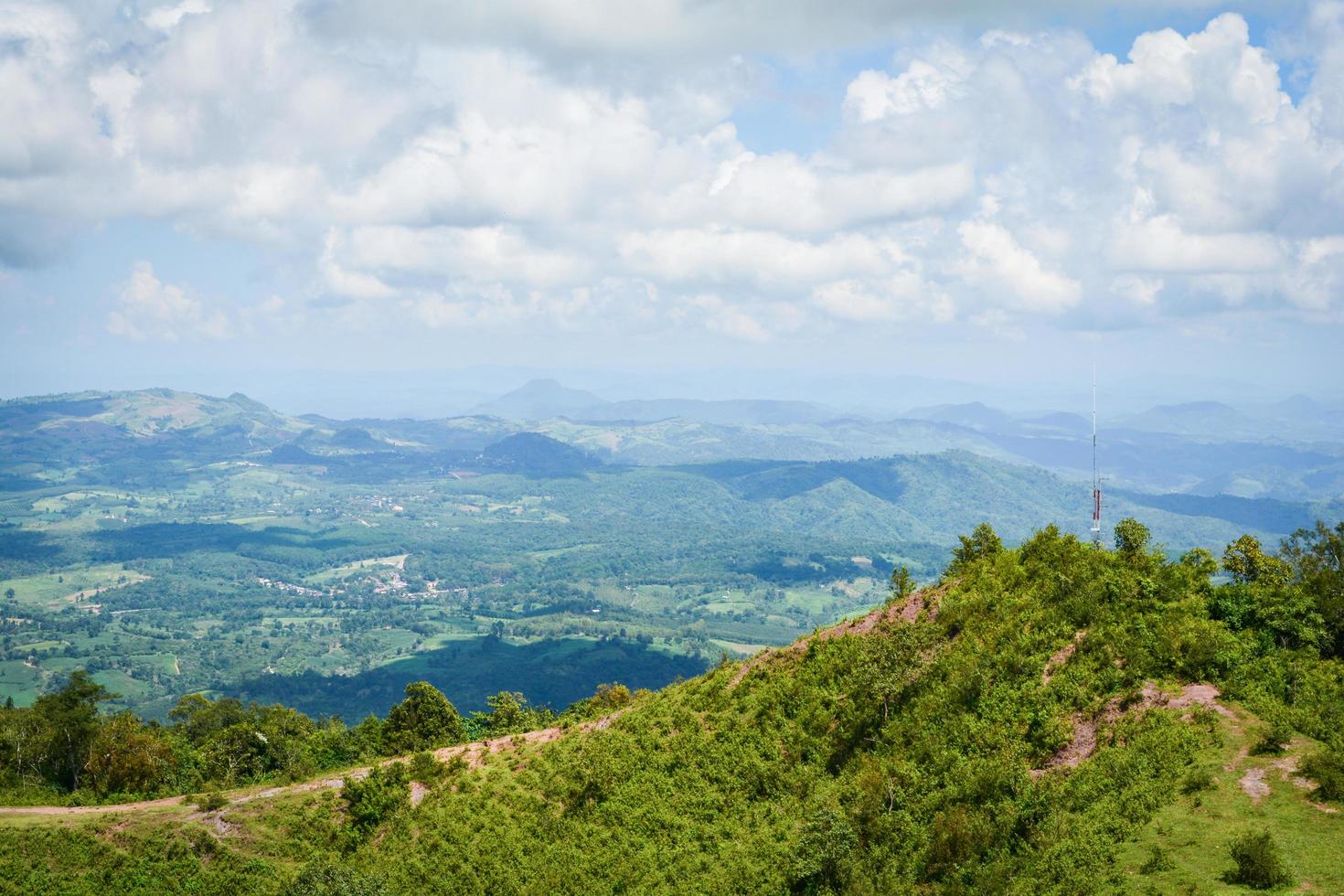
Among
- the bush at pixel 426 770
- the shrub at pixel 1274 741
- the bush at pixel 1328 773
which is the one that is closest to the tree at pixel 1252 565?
the shrub at pixel 1274 741

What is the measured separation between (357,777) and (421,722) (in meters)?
14.3

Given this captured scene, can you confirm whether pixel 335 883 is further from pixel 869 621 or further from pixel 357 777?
pixel 869 621

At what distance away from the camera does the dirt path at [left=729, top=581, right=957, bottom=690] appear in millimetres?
47562

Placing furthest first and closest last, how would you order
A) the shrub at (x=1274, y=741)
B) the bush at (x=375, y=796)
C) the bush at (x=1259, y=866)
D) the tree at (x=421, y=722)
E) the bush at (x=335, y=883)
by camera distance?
the tree at (x=421, y=722) < the bush at (x=375, y=796) < the bush at (x=335, y=883) < the shrub at (x=1274, y=741) < the bush at (x=1259, y=866)

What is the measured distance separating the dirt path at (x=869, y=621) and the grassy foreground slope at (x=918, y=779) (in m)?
0.28

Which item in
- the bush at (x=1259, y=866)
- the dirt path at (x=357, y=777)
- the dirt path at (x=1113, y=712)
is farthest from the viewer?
the dirt path at (x=357, y=777)

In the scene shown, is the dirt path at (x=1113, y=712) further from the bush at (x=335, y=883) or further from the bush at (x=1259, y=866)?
the bush at (x=335, y=883)

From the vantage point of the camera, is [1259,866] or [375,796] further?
→ [375,796]

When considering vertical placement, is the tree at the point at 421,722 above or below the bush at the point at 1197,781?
below

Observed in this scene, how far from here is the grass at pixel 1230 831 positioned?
77.8ft

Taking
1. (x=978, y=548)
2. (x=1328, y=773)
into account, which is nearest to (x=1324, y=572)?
(x=978, y=548)

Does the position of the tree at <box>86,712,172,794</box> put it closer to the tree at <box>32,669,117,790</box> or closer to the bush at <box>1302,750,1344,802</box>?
the tree at <box>32,669,117,790</box>

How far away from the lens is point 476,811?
42719mm

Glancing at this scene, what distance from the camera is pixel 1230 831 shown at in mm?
25797
